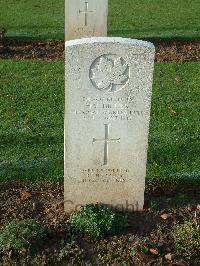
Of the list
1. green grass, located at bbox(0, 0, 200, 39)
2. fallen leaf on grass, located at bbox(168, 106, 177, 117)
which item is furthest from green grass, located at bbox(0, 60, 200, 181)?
green grass, located at bbox(0, 0, 200, 39)

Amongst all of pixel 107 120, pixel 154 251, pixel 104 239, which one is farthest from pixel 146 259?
pixel 107 120

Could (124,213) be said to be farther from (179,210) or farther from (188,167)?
(188,167)

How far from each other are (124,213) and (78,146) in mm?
900

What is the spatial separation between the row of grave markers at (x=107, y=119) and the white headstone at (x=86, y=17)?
17.6ft

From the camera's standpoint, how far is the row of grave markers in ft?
15.4

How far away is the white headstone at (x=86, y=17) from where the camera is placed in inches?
391

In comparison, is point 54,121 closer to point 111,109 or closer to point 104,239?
point 111,109

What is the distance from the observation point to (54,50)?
11609mm

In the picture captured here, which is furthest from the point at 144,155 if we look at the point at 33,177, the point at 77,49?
the point at 33,177

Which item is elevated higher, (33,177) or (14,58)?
(14,58)

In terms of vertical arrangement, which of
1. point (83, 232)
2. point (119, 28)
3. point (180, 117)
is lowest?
point (83, 232)

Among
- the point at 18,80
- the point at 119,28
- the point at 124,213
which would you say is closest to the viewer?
the point at 124,213

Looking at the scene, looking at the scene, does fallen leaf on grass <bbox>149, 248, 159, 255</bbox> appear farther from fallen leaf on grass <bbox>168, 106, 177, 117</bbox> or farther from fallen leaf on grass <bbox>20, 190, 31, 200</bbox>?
fallen leaf on grass <bbox>168, 106, 177, 117</bbox>

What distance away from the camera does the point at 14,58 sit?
430 inches
